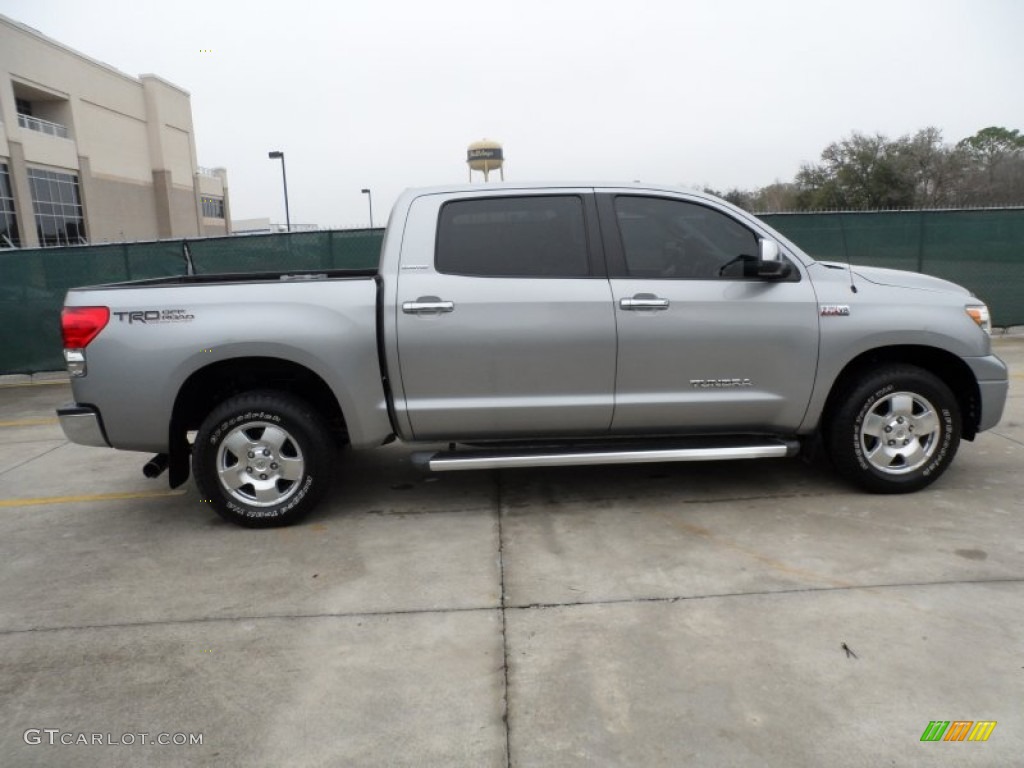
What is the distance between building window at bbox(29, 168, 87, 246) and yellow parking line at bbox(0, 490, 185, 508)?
43999mm

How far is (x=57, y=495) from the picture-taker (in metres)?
5.69

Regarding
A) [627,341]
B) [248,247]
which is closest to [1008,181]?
[248,247]

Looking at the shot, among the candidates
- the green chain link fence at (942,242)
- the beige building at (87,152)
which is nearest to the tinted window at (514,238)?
the green chain link fence at (942,242)

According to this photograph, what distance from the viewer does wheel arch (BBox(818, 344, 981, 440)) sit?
4.86 m

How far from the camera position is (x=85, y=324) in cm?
449

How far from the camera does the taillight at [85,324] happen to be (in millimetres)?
4488

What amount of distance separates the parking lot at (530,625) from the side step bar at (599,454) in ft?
1.23

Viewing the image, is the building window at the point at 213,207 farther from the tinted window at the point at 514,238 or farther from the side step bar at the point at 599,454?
the side step bar at the point at 599,454

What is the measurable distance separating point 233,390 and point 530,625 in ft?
8.31

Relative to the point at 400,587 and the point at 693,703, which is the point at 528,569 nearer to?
the point at 400,587

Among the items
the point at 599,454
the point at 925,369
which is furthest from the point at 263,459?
the point at 925,369

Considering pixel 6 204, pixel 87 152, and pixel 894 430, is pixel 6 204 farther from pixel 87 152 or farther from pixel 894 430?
pixel 894 430

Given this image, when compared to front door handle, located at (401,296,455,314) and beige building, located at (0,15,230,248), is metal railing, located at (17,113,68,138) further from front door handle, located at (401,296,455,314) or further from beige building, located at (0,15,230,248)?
front door handle, located at (401,296,455,314)

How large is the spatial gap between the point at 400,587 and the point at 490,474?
1.89m
